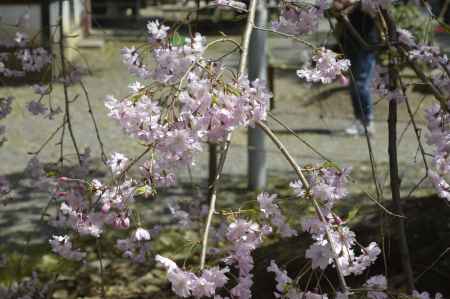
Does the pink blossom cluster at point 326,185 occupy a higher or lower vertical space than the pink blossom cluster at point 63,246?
higher

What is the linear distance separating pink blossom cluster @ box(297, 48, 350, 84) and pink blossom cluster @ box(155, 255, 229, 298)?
0.72 meters

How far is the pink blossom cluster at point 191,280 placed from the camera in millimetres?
1423

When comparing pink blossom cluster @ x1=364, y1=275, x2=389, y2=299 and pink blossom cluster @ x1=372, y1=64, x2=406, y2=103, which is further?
pink blossom cluster @ x1=372, y1=64, x2=406, y2=103

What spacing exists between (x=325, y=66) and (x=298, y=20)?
20cm

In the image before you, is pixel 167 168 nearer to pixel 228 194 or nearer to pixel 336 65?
pixel 336 65

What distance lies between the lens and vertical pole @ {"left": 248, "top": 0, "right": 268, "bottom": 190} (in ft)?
16.0

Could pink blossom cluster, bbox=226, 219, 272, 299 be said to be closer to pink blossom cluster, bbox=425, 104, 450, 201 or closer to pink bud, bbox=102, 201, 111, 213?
pink bud, bbox=102, 201, 111, 213

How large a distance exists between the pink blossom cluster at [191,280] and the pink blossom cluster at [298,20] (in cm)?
87

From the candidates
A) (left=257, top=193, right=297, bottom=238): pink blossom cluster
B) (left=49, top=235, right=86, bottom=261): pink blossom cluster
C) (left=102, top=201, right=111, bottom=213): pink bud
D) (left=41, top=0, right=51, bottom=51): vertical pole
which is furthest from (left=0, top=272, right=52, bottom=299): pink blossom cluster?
(left=257, top=193, right=297, bottom=238): pink blossom cluster

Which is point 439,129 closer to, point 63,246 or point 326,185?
point 326,185

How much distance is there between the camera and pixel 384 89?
8.19ft

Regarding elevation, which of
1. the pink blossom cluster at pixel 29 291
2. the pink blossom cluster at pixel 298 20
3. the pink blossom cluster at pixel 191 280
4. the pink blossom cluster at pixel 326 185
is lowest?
the pink blossom cluster at pixel 29 291

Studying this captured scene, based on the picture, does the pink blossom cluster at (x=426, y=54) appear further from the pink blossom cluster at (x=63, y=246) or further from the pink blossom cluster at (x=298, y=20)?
the pink blossom cluster at (x=63, y=246)

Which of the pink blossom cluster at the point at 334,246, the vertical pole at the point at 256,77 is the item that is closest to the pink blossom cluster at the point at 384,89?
the pink blossom cluster at the point at 334,246
